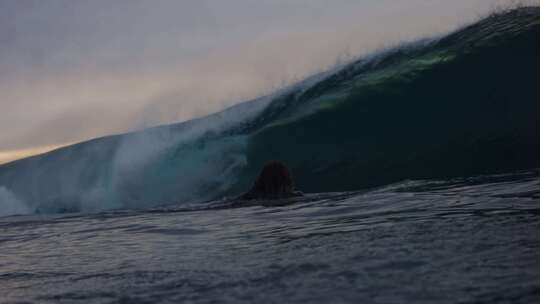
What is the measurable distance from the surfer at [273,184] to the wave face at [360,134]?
8.15 ft

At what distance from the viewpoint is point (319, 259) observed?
3.29 m

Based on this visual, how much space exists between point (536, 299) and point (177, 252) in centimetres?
270

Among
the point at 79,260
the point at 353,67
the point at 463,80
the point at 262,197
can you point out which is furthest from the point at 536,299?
the point at 353,67

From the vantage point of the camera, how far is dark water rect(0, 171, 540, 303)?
2.49 metres

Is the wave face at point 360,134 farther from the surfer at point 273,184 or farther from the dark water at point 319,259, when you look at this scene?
the dark water at point 319,259

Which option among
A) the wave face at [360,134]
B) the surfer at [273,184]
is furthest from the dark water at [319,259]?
the wave face at [360,134]

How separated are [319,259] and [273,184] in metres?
5.69

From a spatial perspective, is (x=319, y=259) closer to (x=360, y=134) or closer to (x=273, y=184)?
(x=273, y=184)

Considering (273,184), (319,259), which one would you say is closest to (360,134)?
(273,184)

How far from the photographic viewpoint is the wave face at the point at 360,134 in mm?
11391

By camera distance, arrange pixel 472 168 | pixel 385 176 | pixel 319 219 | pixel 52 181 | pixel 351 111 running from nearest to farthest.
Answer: pixel 319 219 → pixel 472 168 → pixel 385 176 → pixel 351 111 → pixel 52 181

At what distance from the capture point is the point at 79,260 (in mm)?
4367

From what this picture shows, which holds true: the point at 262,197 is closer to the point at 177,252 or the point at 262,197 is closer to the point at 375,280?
the point at 177,252

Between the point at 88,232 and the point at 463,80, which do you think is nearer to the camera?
the point at 88,232
